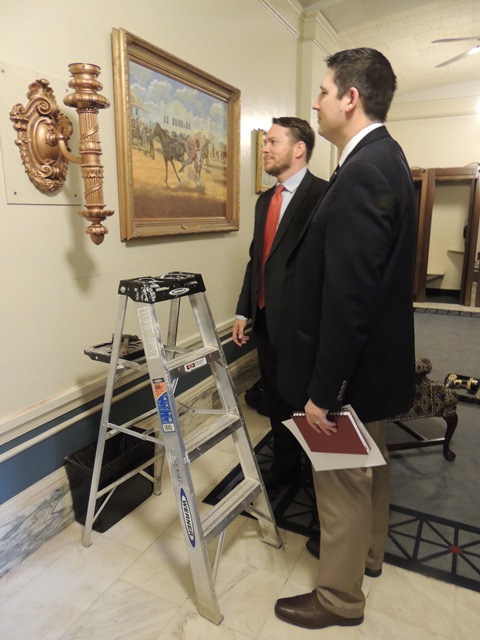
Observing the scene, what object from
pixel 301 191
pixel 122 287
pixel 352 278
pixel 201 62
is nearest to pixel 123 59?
pixel 201 62

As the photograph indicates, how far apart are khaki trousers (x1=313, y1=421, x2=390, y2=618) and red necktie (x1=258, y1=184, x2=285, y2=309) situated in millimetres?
837

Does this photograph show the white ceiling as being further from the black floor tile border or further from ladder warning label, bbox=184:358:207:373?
the black floor tile border

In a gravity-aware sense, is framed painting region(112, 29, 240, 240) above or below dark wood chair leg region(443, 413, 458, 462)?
above

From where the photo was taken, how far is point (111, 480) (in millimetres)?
1873

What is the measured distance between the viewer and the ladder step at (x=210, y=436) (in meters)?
1.46

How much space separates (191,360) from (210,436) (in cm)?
28

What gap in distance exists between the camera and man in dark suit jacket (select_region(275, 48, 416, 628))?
110 cm

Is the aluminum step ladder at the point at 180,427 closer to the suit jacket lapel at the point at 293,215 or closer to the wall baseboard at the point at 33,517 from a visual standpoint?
the wall baseboard at the point at 33,517

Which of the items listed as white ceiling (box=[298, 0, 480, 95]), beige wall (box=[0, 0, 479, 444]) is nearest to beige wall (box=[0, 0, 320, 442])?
beige wall (box=[0, 0, 479, 444])

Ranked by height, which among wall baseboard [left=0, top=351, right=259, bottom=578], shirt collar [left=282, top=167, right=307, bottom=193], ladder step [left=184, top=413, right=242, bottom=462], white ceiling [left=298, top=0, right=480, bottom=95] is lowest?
wall baseboard [left=0, top=351, right=259, bottom=578]

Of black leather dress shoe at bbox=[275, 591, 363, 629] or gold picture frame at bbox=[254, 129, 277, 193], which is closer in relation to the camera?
black leather dress shoe at bbox=[275, 591, 363, 629]

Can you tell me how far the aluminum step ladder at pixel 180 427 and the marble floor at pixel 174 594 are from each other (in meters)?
0.08

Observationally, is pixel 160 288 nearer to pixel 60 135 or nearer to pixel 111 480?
pixel 60 135

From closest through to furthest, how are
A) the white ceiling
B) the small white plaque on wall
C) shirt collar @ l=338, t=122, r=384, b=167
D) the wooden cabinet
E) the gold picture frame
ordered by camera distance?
shirt collar @ l=338, t=122, r=384, b=167 → the small white plaque on wall → the gold picture frame → the white ceiling → the wooden cabinet
